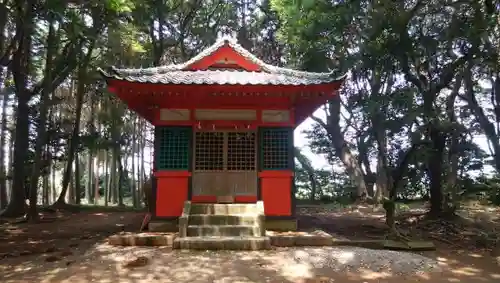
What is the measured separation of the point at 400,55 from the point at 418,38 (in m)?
0.78

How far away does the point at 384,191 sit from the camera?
1825 cm

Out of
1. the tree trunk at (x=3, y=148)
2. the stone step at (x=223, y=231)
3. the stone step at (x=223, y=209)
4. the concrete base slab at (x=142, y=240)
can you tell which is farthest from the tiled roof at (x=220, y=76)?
the tree trunk at (x=3, y=148)

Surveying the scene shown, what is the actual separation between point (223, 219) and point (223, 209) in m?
0.45

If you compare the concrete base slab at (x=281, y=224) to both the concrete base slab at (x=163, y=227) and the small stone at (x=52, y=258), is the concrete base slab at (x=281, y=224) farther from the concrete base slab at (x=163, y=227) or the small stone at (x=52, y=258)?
the small stone at (x=52, y=258)

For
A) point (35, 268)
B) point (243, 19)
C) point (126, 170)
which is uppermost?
point (243, 19)

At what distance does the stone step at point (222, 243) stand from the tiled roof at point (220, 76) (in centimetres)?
328

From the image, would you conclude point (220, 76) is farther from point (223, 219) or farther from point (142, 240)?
point (142, 240)

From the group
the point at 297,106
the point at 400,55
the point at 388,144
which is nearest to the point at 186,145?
the point at 297,106

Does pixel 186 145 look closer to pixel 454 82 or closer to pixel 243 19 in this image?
pixel 454 82

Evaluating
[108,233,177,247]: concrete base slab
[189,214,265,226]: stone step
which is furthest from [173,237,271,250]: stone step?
[189,214,265,226]: stone step

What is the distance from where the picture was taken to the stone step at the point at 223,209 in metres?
9.12

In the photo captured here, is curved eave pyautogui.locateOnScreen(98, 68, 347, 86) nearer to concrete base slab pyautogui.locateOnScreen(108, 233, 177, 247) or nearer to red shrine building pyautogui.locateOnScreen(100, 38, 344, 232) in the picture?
red shrine building pyautogui.locateOnScreen(100, 38, 344, 232)

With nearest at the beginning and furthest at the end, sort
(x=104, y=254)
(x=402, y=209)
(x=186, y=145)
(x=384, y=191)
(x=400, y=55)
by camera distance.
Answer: (x=104, y=254) < (x=186, y=145) < (x=400, y=55) < (x=402, y=209) < (x=384, y=191)

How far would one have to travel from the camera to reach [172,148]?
31.7 feet
